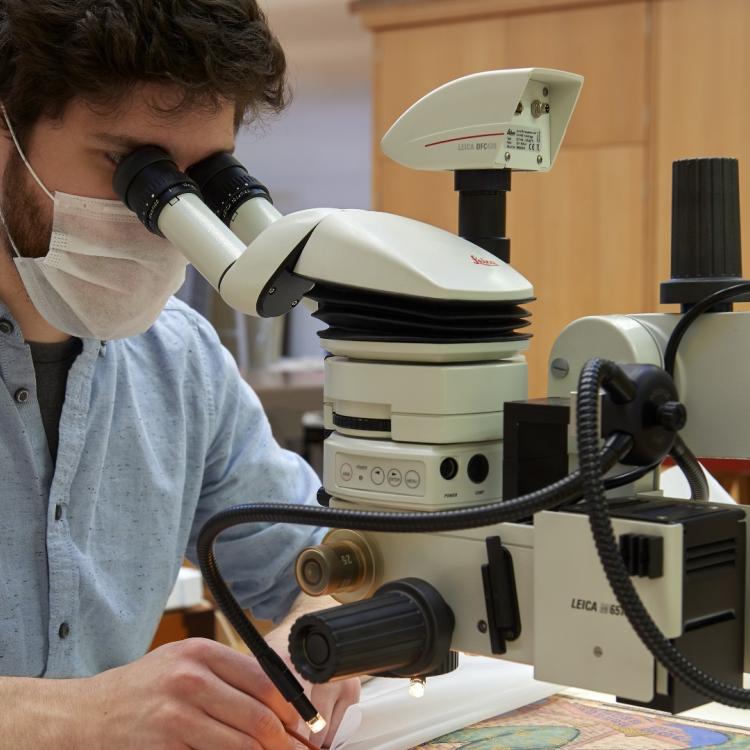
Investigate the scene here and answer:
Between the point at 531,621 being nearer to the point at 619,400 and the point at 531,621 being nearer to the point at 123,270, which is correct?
the point at 619,400

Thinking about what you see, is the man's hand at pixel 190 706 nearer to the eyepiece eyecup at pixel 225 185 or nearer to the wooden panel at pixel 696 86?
the eyepiece eyecup at pixel 225 185

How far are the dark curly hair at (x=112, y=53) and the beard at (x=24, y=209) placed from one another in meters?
0.04

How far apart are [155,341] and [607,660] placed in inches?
36.4

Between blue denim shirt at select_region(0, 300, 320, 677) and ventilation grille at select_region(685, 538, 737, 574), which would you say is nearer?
ventilation grille at select_region(685, 538, 737, 574)

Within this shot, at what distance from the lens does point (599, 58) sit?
12.5ft

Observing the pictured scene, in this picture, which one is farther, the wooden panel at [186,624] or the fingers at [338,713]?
the wooden panel at [186,624]

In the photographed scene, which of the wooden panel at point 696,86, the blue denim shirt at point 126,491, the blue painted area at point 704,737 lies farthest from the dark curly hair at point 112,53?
the wooden panel at point 696,86

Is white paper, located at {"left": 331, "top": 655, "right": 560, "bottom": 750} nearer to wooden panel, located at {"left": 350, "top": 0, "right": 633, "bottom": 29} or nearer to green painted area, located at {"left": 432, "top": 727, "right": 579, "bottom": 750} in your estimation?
green painted area, located at {"left": 432, "top": 727, "right": 579, "bottom": 750}

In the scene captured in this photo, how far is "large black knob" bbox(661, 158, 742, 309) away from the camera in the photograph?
727 mm

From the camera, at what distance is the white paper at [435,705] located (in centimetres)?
95

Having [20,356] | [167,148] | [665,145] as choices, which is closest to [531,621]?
[167,148]

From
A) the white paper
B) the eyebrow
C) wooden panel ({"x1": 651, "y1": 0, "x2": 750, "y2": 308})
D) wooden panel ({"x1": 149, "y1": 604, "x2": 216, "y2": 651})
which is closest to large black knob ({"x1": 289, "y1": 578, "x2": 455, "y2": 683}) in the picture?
the white paper

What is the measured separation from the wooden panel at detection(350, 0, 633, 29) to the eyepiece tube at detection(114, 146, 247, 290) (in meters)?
3.28

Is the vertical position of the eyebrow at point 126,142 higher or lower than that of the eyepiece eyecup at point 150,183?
higher
